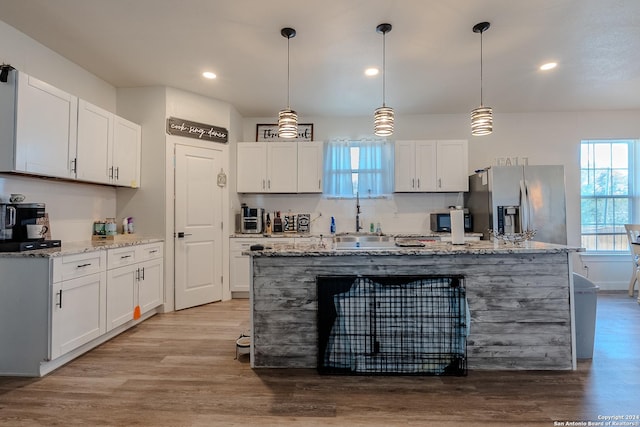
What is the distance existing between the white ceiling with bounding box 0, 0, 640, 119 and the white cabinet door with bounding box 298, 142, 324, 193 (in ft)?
Answer: 2.15

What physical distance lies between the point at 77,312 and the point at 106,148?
5.67ft

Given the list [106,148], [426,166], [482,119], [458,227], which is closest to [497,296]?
[458,227]

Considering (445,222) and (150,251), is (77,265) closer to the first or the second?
(150,251)

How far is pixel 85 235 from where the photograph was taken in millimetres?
3457

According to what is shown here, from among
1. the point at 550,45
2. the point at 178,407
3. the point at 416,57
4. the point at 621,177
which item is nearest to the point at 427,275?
the point at 178,407

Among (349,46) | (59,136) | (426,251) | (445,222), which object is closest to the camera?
(426,251)

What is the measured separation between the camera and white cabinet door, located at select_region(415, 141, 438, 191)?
463cm

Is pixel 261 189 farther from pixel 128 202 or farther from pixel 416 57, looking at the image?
pixel 416 57

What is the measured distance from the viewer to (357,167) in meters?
4.89

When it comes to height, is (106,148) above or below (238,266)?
above

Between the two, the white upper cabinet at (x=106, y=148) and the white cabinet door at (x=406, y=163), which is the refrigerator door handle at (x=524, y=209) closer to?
the white cabinet door at (x=406, y=163)

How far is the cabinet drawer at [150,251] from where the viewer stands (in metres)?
3.37

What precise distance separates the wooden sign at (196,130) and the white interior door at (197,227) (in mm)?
172

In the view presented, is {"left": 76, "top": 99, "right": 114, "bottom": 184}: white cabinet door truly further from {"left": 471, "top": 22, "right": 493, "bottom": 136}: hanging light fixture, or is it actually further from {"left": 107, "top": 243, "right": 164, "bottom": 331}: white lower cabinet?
{"left": 471, "top": 22, "right": 493, "bottom": 136}: hanging light fixture
